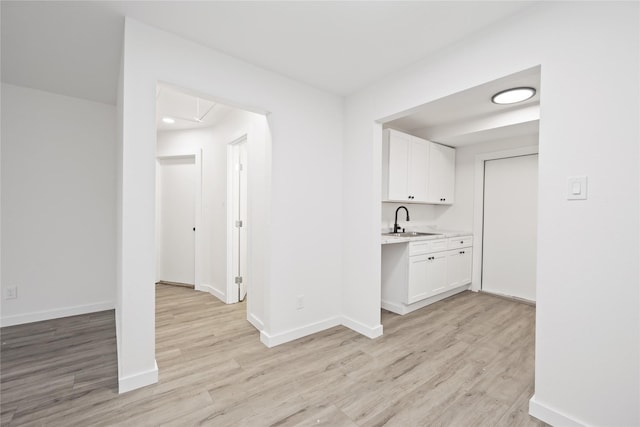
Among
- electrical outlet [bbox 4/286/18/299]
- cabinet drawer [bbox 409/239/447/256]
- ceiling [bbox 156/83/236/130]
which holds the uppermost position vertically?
ceiling [bbox 156/83/236/130]

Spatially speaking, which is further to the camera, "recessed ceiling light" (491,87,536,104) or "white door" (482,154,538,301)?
"white door" (482,154,538,301)

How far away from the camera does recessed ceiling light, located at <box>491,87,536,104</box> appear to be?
8.92 ft

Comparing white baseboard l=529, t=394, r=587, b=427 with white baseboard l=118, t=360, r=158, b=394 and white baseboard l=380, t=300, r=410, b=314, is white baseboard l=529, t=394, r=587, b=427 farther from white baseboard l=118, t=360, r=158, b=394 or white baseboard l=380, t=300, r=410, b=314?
white baseboard l=118, t=360, r=158, b=394

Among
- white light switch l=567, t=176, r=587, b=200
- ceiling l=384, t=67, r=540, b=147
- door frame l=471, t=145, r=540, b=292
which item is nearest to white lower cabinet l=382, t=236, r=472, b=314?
door frame l=471, t=145, r=540, b=292

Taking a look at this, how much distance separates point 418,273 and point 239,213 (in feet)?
7.88

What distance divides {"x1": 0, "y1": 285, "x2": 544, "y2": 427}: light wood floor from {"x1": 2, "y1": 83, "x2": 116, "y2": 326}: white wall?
354 mm

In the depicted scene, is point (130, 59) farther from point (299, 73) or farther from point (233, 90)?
point (299, 73)

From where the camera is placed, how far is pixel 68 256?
10.7 feet

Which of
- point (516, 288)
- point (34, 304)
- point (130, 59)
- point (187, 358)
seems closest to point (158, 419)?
point (187, 358)

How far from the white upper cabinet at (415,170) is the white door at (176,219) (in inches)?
120

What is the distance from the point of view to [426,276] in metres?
3.48

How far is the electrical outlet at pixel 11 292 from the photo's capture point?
292 centimetres

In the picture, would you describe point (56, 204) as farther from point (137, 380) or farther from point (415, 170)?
point (415, 170)

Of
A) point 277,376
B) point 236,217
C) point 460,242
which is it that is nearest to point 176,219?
point 236,217
